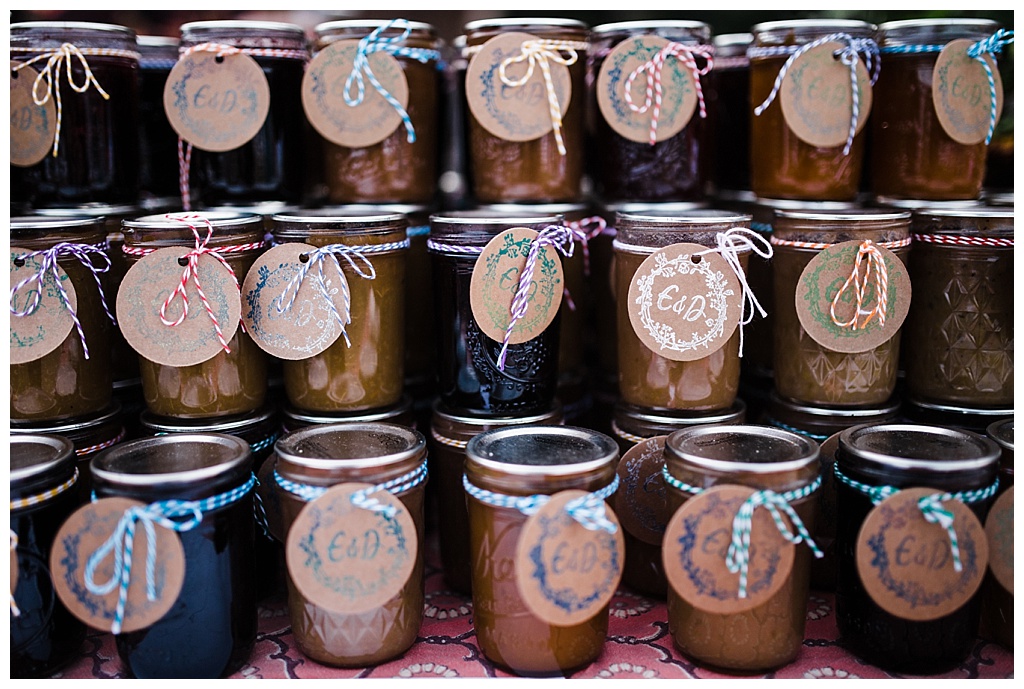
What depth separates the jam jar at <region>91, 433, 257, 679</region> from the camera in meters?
1.24

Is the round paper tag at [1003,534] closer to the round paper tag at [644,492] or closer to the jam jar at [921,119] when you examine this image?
the round paper tag at [644,492]

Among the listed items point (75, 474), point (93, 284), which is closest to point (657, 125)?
point (93, 284)

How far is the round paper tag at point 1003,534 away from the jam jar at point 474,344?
2.42ft

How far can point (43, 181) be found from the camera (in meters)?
1.65

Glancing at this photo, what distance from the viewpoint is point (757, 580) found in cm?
125

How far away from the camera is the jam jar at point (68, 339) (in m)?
1.45

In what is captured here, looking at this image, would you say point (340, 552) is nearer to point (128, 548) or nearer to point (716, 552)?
point (128, 548)

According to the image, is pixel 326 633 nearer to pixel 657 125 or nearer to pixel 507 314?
pixel 507 314

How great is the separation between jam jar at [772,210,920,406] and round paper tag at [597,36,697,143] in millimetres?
295

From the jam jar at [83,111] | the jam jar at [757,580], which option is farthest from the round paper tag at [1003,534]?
the jam jar at [83,111]

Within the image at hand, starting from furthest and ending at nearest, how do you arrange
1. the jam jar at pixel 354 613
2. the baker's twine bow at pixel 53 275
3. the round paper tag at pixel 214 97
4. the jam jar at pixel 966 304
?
1. the round paper tag at pixel 214 97
2. the jam jar at pixel 966 304
3. the baker's twine bow at pixel 53 275
4. the jam jar at pixel 354 613

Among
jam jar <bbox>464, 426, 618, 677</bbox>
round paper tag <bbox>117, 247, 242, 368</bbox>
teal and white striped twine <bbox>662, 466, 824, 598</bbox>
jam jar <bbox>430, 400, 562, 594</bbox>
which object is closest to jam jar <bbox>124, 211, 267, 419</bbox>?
round paper tag <bbox>117, 247, 242, 368</bbox>

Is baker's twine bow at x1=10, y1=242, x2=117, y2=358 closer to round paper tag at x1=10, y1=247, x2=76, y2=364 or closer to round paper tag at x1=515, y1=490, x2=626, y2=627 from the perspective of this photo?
round paper tag at x1=10, y1=247, x2=76, y2=364

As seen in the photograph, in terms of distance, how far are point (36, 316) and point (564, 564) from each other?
37.4 inches
